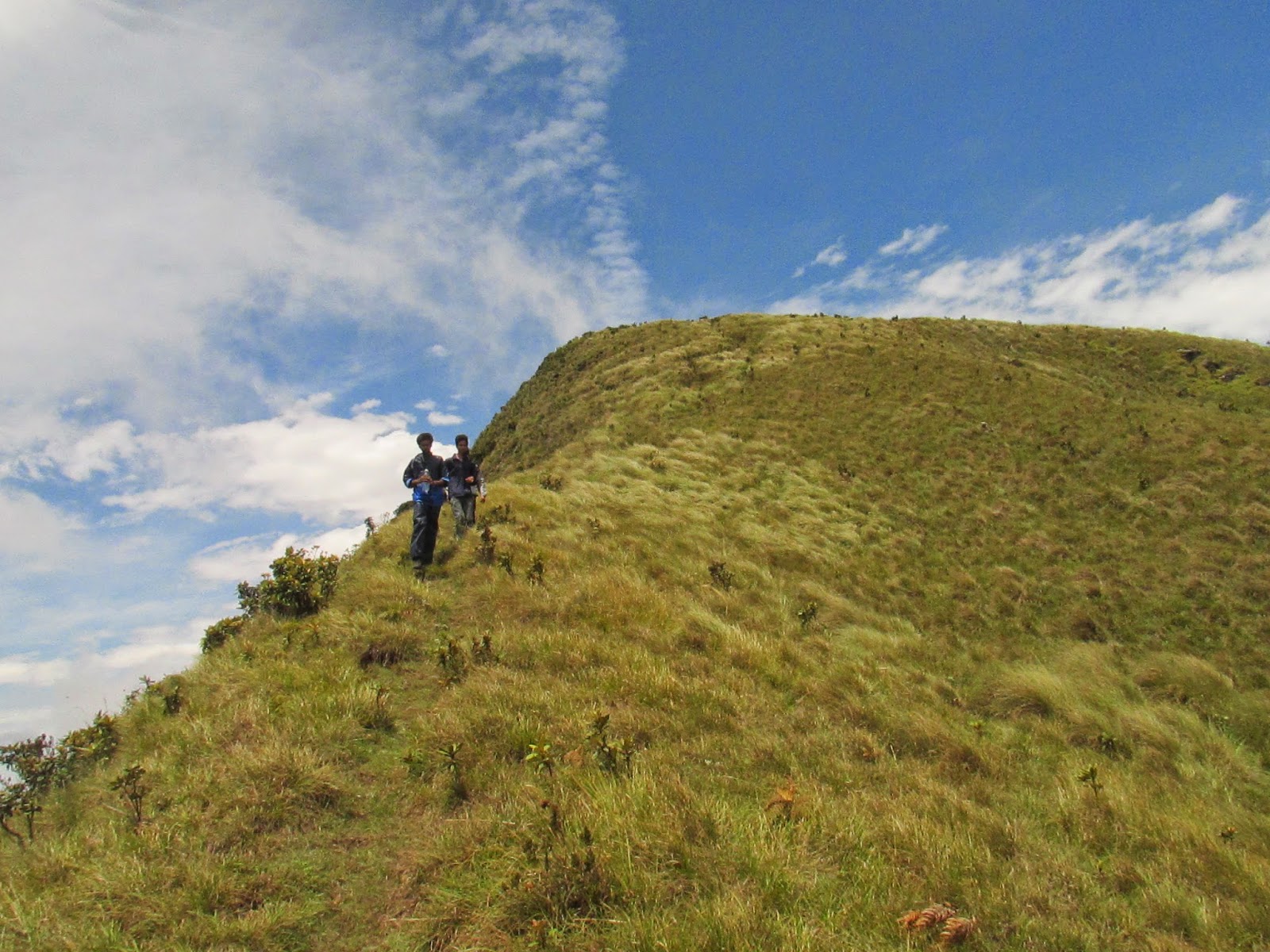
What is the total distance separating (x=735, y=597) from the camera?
11805 millimetres

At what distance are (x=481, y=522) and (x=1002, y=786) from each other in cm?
1030

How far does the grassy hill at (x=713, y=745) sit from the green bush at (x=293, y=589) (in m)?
0.37

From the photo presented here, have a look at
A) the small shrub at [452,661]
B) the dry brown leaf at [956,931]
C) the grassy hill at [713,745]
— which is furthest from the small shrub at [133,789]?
the dry brown leaf at [956,931]

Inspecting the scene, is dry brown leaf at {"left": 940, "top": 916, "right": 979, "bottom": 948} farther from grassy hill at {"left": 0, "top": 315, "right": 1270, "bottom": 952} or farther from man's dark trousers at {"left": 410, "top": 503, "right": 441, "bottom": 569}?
man's dark trousers at {"left": 410, "top": 503, "right": 441, "bottom": 569}

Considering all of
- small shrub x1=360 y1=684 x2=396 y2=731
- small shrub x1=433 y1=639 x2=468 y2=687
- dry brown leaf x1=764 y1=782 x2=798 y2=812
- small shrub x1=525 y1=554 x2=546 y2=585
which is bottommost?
dry brown leaf x1=764 y1=782 x2=798 y2=812

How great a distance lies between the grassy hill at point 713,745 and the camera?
13.0ft

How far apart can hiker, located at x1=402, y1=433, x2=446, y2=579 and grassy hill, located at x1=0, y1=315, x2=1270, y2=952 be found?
556 mm

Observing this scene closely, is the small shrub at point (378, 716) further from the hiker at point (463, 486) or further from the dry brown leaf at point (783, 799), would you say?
the hiker at point (463, 486)

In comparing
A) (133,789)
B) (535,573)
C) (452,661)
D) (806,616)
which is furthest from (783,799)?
(806,616)

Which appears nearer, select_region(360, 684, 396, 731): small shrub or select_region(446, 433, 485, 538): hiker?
select_region(360, 684, 396, 731): small shrub

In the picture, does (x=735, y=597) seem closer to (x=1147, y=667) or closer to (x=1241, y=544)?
(x=1147, y=667)

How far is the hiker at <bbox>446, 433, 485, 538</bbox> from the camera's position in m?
12.6

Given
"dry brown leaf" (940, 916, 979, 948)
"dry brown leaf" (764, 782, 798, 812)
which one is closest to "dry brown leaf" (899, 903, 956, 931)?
"dry brown leaf" (940, 916, 979, 948)

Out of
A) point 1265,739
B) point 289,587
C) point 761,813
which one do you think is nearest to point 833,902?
point 761,813
